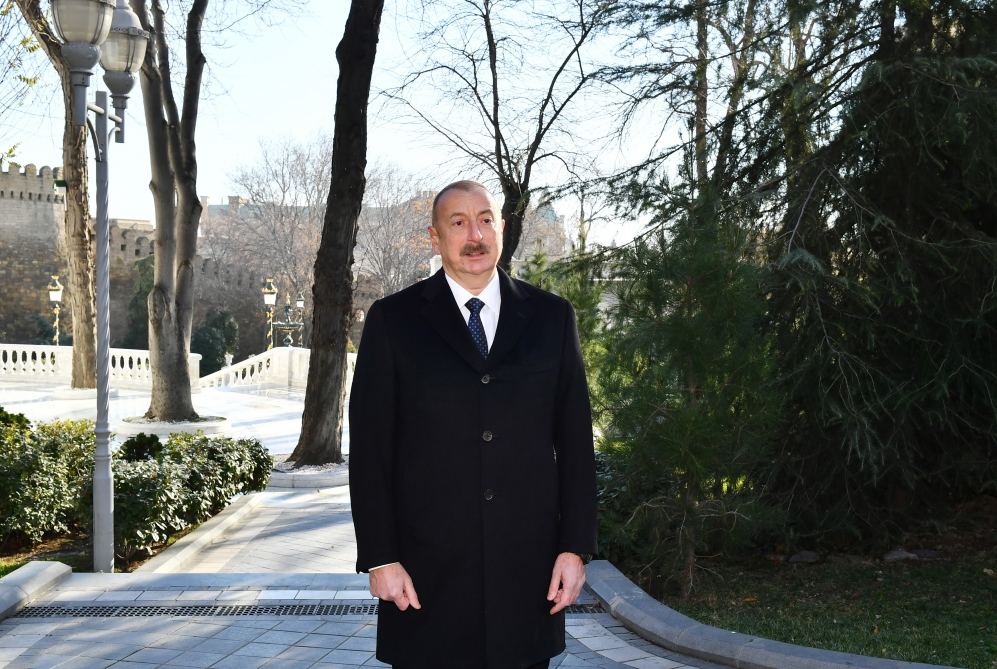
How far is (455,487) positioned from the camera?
2.68m

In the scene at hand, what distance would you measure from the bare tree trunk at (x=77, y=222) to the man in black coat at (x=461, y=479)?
49.3 feet

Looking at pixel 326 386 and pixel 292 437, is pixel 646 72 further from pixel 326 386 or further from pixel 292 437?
pixel 292 437

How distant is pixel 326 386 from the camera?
12.0 meters

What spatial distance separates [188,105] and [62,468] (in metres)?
8.63

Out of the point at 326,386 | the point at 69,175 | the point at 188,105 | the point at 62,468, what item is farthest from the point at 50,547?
the point at 69,175

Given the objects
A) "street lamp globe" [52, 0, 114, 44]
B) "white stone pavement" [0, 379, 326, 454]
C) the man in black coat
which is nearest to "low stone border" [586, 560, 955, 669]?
the man in black coat

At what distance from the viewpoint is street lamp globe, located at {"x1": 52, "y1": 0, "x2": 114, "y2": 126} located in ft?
20.9

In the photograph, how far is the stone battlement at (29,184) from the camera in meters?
50.9

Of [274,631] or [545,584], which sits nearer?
[545,584]

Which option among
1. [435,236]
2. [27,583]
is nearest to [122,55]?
[27,583]

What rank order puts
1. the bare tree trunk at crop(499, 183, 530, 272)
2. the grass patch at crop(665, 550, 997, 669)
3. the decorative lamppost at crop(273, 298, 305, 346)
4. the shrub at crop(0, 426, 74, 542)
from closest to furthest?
the grass patch at crop(665, 550, 997, 669)
the shrub at crop(0, 426, 74, 542)
the bare tree trunk at crop(499, 183, 530, 272)
the decorative lamppost at crop(273, 298, 305, 346)

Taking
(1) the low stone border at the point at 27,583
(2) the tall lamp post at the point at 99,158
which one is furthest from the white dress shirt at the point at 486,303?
(2) the tall lamp post at the point at 99,158

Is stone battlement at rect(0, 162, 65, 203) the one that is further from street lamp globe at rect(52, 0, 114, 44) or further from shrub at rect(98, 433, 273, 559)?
street lamp globe at rect(52, 0, 114, 44)

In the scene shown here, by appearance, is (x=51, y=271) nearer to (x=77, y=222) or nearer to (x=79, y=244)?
(x=79, y=244)
